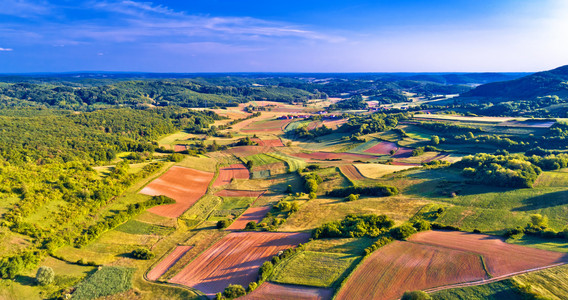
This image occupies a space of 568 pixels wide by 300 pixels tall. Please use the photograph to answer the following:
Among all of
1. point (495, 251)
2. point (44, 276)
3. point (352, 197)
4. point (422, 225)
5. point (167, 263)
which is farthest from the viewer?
point (352, 197)

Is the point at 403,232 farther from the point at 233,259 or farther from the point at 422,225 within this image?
the point at 233,259

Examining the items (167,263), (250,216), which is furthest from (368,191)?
(167,263)

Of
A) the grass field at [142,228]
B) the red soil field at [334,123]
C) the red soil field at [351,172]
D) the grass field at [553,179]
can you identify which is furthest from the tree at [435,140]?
the grass field at [142,228]

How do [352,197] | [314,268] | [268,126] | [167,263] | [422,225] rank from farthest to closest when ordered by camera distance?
[268,126]
[352,197]
[422,225]
[167,263]
[314,268]

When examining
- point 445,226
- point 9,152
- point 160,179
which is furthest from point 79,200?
point 445,226

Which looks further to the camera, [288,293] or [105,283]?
[105,283]

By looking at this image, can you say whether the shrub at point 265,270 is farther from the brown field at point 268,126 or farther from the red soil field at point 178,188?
the brown field at point 268,126
